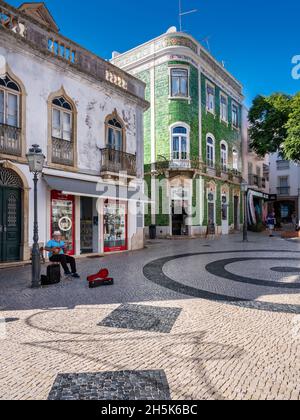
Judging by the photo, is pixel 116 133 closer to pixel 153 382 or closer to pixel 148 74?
pixel 148 74

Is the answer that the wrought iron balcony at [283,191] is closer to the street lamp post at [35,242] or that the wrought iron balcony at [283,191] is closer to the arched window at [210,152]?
the arched window at [210,152]

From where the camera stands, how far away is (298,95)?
67.1 feet

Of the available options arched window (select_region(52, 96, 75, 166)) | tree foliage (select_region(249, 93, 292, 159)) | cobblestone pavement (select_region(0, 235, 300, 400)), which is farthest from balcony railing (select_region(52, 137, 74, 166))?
tree foliage (select_region(249, 93, 292, 159))

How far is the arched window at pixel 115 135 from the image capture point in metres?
13.9

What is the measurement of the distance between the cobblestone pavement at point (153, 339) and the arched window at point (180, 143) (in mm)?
15168

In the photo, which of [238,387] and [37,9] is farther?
[37,9]

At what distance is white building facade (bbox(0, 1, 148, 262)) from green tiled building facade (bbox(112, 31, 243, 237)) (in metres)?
6.39

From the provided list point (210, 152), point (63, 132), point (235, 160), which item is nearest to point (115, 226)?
point (63, 132)

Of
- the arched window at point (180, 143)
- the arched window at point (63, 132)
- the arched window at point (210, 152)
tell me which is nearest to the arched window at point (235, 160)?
the arched window at point (210, 152)

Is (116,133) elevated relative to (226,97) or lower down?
lower down

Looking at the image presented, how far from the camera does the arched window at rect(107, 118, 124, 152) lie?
45.6 ft

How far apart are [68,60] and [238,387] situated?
40.2 feet

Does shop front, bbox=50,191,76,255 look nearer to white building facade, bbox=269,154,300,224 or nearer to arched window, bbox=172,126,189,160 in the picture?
arched window, bbox=172,126,189,160

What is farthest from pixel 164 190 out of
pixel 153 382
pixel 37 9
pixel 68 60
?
pixel 153 382
